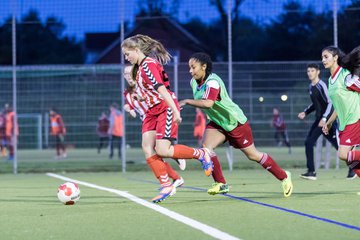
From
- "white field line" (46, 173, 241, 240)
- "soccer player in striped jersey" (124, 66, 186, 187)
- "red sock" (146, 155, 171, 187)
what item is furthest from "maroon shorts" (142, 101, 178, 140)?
"white field line" (46, 173, 241, 240)

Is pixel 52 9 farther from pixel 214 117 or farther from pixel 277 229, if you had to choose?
pixel 277 229

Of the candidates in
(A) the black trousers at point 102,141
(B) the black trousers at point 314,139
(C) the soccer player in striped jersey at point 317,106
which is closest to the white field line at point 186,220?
(B) the black trousers at point 314,139

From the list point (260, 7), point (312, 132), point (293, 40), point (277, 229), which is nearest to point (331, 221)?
point (277, 229)

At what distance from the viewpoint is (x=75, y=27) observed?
888 inches

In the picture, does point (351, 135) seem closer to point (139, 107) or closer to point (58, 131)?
point (139, 107)

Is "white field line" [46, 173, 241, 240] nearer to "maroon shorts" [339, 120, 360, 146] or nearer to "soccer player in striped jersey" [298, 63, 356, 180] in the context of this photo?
"maroon shorts" [339, 120, 360, 146]

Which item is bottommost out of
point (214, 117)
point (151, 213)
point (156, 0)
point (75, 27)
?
point (151, 213)

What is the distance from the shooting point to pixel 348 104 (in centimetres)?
1027

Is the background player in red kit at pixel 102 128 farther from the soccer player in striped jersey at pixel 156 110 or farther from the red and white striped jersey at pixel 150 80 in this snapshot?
the red and white striped jersey at pixel 150 80

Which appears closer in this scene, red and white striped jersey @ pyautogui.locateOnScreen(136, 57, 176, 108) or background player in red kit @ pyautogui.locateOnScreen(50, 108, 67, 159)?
red and white striped jersey @ pyautogui.locateOnScreen(136, 57, 176, 108)

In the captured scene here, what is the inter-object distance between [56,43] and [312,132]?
1200 inches

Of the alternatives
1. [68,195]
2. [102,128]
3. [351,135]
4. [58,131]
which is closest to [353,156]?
[351,135]

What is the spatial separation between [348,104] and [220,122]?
1.59 metres

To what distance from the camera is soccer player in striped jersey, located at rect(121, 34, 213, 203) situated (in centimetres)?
948
